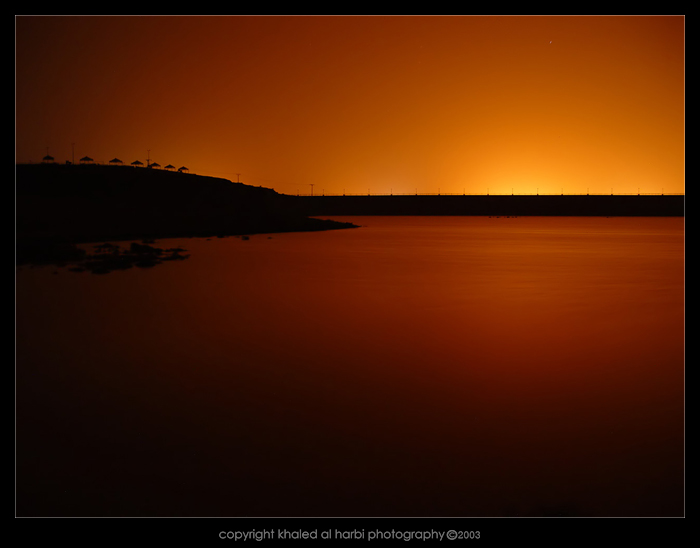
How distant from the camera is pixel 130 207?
43531 millimetres

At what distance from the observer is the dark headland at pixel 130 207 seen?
3081 cm

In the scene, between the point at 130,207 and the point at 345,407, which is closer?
the point at 345,407

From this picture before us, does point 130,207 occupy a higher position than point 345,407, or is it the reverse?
point 130,207

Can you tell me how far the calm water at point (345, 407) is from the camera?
460cm

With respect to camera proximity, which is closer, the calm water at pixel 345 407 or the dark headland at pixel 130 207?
the calm water at pixel 345 407

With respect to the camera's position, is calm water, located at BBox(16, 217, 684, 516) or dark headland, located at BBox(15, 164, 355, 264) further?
dark headland, located at BBox(15, 164, 355, 264)

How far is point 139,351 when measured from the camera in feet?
28.4

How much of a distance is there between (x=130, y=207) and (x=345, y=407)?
1627 inches

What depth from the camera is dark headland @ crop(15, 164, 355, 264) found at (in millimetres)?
30812

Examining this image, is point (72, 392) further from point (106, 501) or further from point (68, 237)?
point (68, 237)

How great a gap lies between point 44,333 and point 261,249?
65.2ft

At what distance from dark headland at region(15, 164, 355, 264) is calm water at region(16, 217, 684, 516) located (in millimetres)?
13069

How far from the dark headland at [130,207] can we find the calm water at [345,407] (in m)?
13.1

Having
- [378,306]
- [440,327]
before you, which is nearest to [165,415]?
[440,327]
